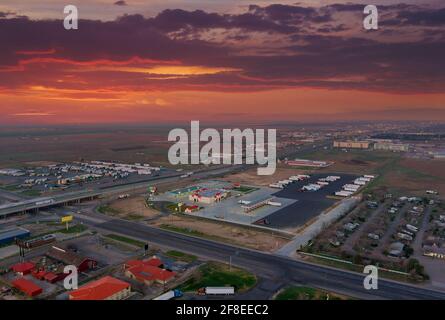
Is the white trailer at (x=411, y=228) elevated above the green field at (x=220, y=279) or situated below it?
below

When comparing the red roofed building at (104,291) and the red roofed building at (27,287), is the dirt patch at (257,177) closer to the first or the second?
the red roofed building at (104,291)

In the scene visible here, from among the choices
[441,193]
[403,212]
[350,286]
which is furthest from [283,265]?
[441,193]

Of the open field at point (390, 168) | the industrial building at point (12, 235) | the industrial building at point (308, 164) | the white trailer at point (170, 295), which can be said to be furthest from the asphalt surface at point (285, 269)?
the industrial building at point (308, 164)

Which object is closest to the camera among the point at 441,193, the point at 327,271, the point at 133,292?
the point at 133,292

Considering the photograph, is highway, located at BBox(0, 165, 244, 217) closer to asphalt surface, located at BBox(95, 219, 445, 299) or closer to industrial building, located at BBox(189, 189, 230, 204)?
industrial building, located at BBox(189, 189, 230, 204)

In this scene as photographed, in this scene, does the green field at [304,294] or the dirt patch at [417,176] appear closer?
the green field at [304,294]

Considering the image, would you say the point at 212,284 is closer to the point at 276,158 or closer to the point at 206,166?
the point at 206,166

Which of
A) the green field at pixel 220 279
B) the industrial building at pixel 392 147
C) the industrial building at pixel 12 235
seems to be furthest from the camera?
the industrial building at pixel 392 147
